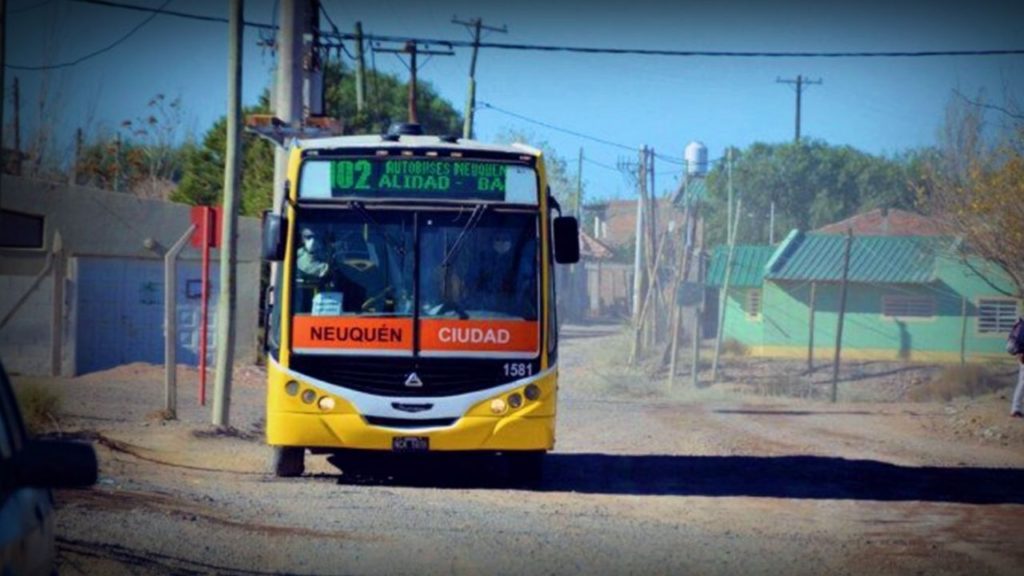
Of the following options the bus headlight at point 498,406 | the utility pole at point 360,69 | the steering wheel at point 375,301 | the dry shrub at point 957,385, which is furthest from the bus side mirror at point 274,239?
the utility pole at point 360,69

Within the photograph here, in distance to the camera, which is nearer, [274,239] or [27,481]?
[27,481]

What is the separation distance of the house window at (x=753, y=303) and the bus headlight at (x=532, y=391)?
37734 mm

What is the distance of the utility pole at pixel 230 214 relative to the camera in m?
17.1

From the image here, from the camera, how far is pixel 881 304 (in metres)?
45.6

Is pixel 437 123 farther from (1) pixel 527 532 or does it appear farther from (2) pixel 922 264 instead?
(1) pixel 527 532

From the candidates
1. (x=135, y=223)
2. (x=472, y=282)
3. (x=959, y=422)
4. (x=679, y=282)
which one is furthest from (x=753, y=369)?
(x=472, y=282)

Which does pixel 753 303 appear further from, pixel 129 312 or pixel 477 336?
pixel 477 336

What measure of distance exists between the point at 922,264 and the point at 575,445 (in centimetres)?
2906

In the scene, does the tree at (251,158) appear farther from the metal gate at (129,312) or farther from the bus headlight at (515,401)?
the bus headlight at (515,401)

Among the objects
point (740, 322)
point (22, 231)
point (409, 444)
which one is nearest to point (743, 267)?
point (740, 322)

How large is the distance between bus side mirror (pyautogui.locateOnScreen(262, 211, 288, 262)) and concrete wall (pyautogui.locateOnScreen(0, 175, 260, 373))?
14.6 metres

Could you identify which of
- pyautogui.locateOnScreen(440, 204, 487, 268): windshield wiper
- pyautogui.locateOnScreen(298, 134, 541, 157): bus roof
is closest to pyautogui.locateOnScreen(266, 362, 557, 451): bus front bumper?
pyautogui.locateOnScreen(440, 204, 487, 268): windshield wiper

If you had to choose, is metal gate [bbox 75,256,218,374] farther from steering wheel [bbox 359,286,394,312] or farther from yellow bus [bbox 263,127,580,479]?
steering wheel [bbox 359,286,394,312]

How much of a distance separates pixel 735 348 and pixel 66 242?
2805 cm
